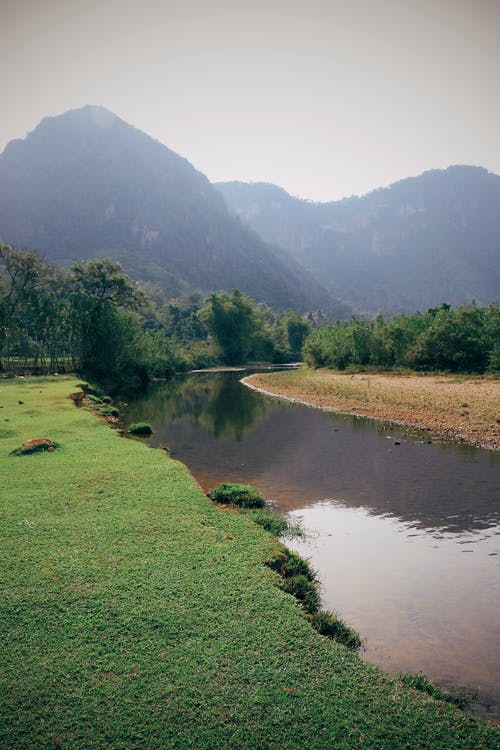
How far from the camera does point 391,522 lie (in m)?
15.5

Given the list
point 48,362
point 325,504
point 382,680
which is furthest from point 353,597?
point 48,362

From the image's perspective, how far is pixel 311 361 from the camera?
Result: 3300 inches

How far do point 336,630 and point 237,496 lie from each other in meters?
7.67

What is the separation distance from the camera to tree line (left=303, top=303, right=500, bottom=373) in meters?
53.5

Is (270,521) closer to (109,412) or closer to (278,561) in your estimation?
(278,561)

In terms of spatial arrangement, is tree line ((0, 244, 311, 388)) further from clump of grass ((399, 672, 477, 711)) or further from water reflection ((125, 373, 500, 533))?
clump of grass ((399, 672, 477, 711))

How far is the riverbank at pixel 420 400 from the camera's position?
92.4ft

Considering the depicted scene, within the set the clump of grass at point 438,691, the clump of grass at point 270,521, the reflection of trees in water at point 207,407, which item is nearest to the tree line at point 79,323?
the reflection of trees in water at point 207,407

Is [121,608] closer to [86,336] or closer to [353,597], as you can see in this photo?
[353,597]

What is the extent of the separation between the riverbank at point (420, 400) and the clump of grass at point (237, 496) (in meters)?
14.9

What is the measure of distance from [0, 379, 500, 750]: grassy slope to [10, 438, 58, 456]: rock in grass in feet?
25.3

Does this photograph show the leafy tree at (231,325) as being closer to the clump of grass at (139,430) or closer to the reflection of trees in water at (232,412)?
the reflection of trees in water at (232,412)

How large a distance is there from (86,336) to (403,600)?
60.0 m

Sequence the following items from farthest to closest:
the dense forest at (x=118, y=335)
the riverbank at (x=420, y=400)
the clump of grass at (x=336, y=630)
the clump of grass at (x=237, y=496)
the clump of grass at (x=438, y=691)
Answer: the dense forest at (x=118, y=335), the riverbank at (x=420, y=400), the clump of grass at (x=237, y=496), the clump of grass at (x=336, y=630), the clump of grass at (x=438, y=691)
